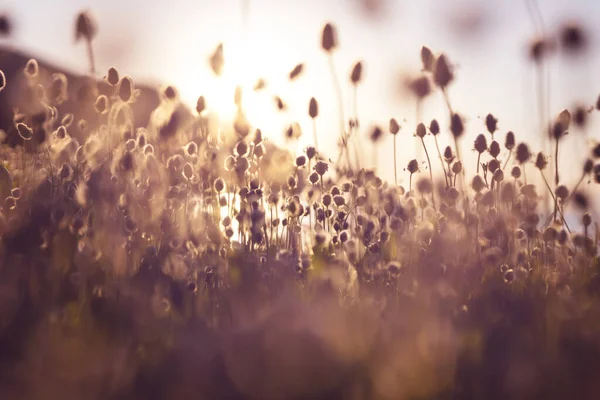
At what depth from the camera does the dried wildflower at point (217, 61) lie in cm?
432

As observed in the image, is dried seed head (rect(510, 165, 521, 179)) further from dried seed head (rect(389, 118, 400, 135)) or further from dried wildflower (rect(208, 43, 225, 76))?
dried wildflower (rect(208, 43, 225, 76))

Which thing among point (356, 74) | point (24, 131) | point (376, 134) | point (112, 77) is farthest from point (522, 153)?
point (24, 131)

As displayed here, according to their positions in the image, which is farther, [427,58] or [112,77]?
[112,77]

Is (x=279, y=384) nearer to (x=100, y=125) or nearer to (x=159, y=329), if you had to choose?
(x=159, y=329)

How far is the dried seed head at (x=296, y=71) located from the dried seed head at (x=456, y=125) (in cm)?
180

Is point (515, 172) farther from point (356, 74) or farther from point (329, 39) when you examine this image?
point (329, 39)

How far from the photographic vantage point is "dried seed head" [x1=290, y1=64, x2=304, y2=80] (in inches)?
207

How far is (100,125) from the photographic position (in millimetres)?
5500

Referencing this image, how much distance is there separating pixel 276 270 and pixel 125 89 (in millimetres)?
1773

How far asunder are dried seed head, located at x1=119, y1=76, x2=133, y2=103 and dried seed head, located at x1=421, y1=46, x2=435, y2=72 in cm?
200

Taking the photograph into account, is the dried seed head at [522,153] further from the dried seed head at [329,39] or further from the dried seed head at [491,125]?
the dried seed head at [329,39]

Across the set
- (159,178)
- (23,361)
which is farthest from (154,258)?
(23,361)

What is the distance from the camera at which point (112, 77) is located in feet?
15.7

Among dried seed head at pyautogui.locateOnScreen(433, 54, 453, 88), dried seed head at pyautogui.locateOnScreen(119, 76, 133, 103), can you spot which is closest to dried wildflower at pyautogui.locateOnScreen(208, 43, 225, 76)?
dried seed head at pyautogui.locateOnScreen(119, 76, 133, 103)
